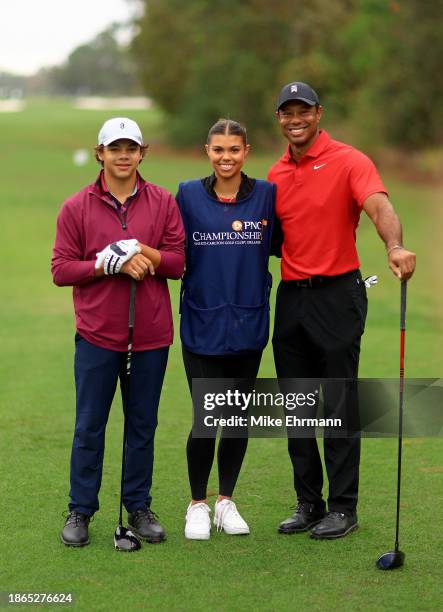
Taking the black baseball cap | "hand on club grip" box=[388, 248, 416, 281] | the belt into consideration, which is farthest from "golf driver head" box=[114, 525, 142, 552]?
the black baseball cap

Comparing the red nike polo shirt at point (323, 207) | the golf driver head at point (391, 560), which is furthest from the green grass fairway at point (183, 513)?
the red nike polo shirt at point (323, 207)

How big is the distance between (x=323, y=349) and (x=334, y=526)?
0.87 metres

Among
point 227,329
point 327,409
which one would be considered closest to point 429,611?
point 327,409

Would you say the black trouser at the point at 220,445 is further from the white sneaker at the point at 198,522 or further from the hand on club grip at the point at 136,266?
the hand on club grip at the point at 136,266

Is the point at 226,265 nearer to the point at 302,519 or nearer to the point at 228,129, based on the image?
the point at 228,129

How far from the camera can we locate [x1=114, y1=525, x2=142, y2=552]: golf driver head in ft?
16.9

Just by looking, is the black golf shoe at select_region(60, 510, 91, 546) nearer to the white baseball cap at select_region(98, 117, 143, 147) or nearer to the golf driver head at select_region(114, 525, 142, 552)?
the golf driver head at select_region(114, 525, 142, 552)

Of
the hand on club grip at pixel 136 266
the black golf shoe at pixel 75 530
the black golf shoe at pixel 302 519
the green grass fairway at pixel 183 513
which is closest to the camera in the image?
the green grass fairway at pixel 183 513

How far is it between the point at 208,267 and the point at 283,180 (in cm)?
56

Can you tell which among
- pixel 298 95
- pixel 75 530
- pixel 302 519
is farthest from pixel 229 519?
pixel 298 95

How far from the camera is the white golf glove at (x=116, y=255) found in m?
4.92

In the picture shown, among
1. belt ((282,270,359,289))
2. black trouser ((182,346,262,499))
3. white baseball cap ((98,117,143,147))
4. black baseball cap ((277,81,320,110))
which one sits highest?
black baseball cap ((277,81,320,110))

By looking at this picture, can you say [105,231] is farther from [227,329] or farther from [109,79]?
[109,79]

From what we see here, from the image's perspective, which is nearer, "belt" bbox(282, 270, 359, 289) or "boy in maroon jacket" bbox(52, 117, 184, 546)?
"boy in maroon jacket" bbox(52, 117, 184, 546)
